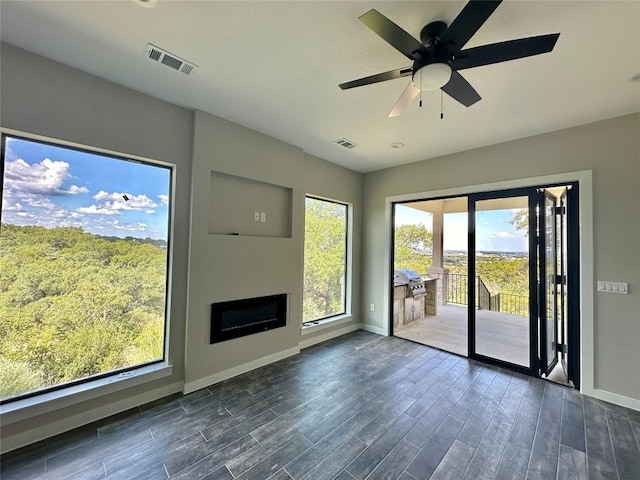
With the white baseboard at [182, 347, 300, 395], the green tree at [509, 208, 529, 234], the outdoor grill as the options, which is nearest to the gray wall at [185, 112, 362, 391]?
the white baseboard at [182, 347, 300, 395]

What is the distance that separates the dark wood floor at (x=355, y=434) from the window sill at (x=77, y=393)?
248 millimetres

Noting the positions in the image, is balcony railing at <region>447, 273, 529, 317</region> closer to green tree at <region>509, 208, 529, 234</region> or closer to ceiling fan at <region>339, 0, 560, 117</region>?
green tree at <region>509, 208, 529, 234</region>

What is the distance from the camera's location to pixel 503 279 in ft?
12.0

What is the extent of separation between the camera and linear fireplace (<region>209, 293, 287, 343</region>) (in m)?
3.07

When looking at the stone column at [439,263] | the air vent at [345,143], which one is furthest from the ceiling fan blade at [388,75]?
the stone column at [439,263]

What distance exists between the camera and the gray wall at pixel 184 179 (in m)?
2.12

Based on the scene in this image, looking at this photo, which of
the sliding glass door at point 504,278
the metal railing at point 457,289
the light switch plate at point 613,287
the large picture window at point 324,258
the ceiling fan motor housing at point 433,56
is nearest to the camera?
the ceiling fan motor housing at point 433,56


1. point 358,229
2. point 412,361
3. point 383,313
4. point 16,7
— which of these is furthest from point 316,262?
point 16,7

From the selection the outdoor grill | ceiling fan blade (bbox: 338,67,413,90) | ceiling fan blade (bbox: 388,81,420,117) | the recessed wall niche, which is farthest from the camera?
the outdoor grill

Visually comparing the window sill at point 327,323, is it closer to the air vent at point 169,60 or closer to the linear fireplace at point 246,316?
the linear fireplace at point 246,316

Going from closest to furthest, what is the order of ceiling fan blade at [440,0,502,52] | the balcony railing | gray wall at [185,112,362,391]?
ceiling fan blade at [440,0,502,52]
gray wall at [185,112,362,391]
the balcony railing

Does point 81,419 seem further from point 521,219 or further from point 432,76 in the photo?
point 521,219

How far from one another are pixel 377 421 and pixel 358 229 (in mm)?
3391

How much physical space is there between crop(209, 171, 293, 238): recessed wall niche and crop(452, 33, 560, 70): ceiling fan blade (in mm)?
2605
